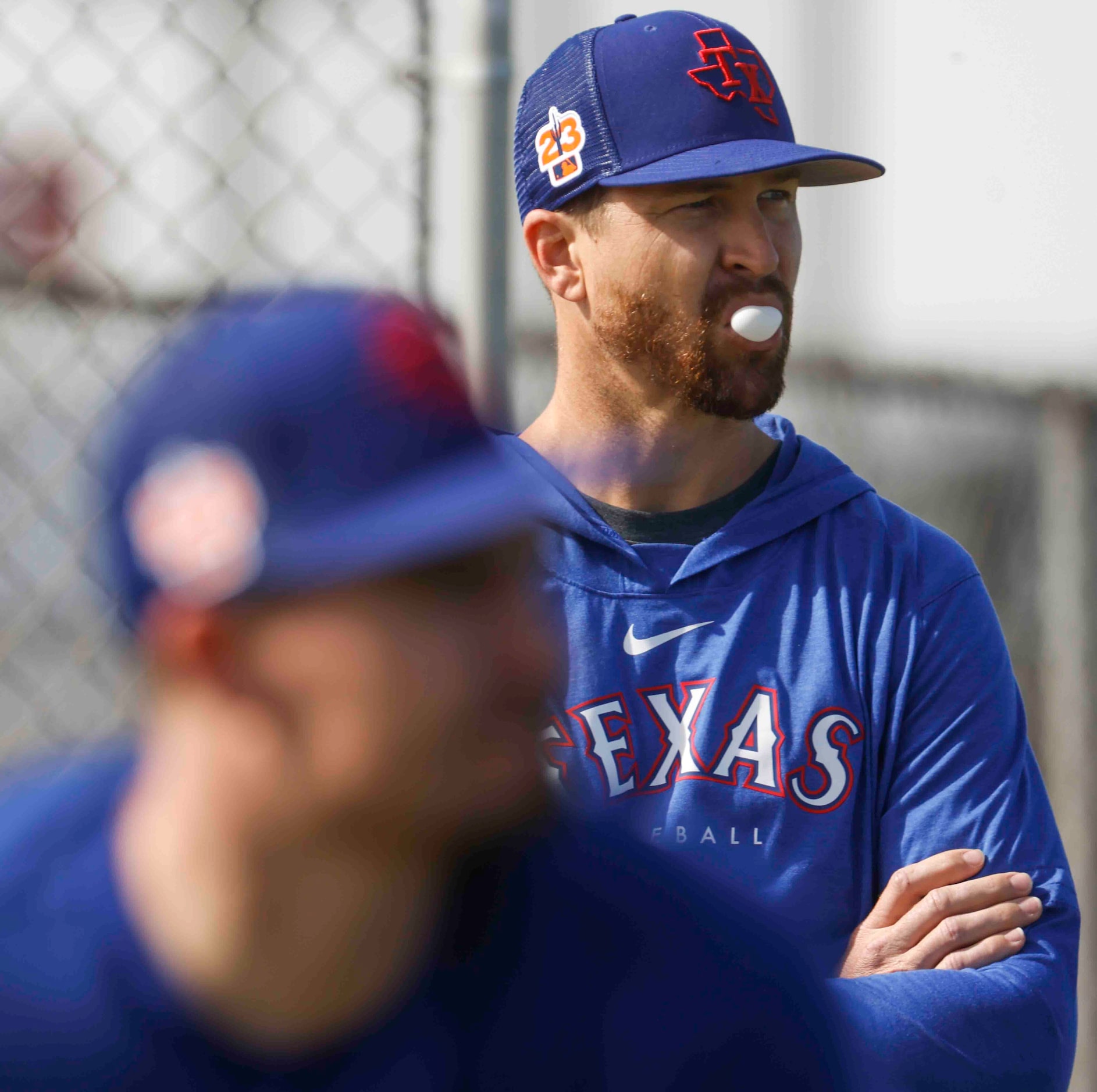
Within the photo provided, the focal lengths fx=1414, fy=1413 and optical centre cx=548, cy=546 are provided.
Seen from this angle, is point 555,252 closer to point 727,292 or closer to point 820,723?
point 727,292

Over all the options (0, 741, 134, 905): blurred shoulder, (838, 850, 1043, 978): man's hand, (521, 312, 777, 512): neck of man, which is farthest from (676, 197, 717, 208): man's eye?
(0, 741, 134, 905): blurred shoulder

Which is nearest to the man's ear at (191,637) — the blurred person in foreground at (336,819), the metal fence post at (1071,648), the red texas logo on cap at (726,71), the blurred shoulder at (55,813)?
the blurred person in foreground at (336,819)

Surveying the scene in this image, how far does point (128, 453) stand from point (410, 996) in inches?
15.7

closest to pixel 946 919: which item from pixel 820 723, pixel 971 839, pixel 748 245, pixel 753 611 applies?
pixel 971 839

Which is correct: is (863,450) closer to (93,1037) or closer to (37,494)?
(37,494)

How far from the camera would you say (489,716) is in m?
0.87

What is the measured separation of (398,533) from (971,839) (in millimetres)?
1195

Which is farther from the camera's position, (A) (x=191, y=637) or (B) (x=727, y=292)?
(B) (x=727, y=292)

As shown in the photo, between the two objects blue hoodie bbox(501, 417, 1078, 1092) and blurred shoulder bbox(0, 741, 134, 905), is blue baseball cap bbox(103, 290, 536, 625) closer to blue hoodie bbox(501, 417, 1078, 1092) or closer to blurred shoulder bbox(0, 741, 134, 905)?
blurred shoulder bbox(0, 741, 134, 905)

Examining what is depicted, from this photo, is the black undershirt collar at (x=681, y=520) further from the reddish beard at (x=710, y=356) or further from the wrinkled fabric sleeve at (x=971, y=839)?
the wrinkled fabric sleeve at (x=971, y=839)

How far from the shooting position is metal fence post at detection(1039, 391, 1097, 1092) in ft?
14.1

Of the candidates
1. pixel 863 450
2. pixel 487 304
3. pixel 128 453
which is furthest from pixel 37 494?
pixel 863 450

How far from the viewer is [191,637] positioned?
2.79 ft

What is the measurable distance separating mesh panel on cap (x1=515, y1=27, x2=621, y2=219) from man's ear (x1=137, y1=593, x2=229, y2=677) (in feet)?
4.61
